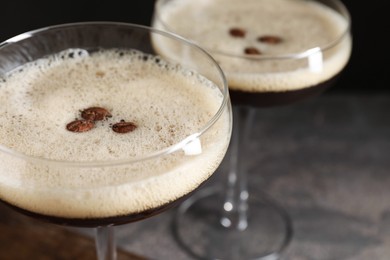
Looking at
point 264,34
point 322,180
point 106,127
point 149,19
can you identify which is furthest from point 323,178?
point 106,127

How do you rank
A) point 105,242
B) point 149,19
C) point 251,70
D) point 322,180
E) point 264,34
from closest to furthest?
1. point 105,242
2. point 251,70
3. point 264,34
4. point 322,180
5. point 149,19

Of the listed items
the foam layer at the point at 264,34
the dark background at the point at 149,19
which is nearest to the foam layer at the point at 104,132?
the foam layer at the point at 264,34

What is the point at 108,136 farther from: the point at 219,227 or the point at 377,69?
the point at 377,69

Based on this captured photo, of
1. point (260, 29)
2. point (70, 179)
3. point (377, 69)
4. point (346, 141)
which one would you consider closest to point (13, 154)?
point (70, 179)

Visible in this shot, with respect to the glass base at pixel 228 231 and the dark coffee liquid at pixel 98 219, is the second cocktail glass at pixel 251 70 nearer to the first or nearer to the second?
the glass base at pixel 228 231

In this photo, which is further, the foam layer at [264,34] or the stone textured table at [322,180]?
the stone textured table at [322,180]

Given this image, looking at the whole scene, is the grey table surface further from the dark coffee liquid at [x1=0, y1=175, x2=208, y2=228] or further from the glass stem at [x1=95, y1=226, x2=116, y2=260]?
the dark coffee liquid at [x1=0, y1=175, x2=208, y2=228]

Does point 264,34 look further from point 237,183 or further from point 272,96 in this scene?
point 237,183
